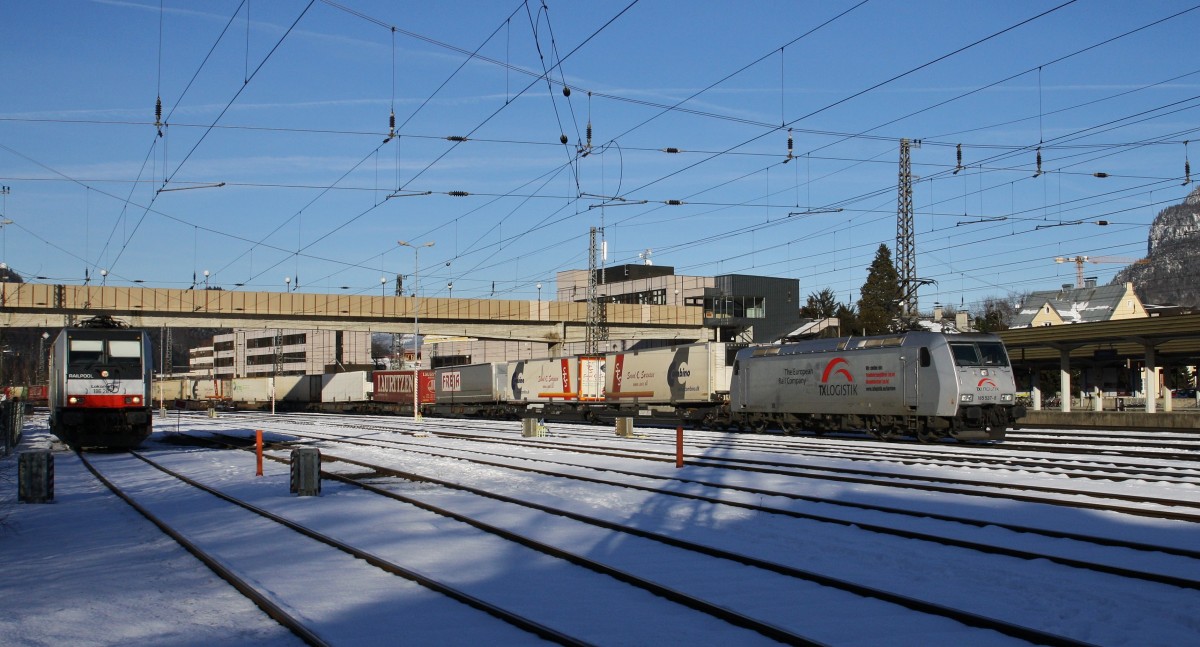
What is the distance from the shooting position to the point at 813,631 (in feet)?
24.7

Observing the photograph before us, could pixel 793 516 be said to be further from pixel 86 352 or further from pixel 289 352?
pixel 289 352

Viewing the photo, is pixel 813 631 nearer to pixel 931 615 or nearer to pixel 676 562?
pixel 931 615

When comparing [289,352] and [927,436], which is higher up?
[289,352]

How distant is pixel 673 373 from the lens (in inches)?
1588

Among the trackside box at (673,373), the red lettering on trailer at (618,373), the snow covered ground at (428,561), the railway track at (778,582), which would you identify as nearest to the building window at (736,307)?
the red lettering on trailer at (618,373)

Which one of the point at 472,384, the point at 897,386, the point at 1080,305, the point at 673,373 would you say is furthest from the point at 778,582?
the point at 1080,305

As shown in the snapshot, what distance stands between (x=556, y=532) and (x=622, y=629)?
4919mm

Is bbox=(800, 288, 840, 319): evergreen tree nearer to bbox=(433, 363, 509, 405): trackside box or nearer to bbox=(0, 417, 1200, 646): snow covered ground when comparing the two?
bbox=(433, 363, 509, 405): trackside box

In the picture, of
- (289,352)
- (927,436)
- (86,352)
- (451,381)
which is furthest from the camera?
(289,352)

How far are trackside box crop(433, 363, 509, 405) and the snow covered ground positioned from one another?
36.2 meters

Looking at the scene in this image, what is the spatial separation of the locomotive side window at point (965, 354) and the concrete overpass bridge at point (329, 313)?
118 feet

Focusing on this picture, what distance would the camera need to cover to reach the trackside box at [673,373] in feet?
125

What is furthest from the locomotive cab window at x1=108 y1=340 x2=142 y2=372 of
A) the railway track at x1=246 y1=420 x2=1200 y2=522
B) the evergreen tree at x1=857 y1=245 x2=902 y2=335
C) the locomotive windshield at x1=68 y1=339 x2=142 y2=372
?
the evergreen tree at x1=857 y1=245 x2=902 y2=335

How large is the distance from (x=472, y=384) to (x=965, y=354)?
35.3 metres
